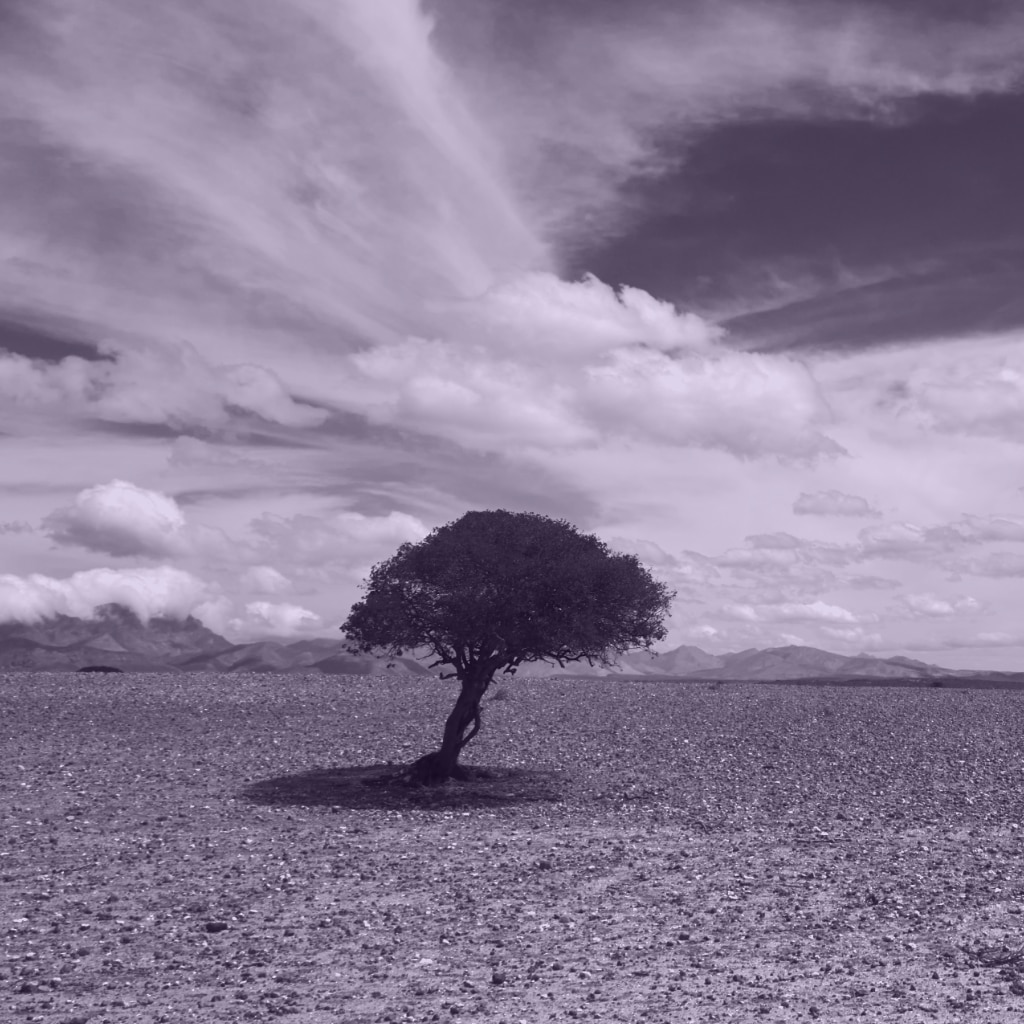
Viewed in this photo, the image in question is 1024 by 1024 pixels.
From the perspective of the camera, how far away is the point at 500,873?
18.4m

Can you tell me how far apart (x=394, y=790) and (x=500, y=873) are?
362 inches

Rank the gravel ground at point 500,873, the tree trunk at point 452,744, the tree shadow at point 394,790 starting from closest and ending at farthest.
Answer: the gravel ground at point 500,873 < the tree shadow at point 394,790 < the tree trunk at point 452,744

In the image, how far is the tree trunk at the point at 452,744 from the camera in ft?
91.2

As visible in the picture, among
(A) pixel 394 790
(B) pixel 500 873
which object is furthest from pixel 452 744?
(B) pixel 500 873

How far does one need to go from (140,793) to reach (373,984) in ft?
48.9

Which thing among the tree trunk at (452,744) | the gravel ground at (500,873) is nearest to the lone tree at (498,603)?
the tree trunk at (452,744)

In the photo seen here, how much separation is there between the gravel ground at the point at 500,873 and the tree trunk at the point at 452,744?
3.26ft

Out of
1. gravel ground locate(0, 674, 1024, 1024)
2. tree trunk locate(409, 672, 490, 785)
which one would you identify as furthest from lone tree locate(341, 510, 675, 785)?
gravel ground locate(0, 674, 1024, 1024)

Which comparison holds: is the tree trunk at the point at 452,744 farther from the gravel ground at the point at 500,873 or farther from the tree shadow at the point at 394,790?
the gravel ground at the point at 500,873

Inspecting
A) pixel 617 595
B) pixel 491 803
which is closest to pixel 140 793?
pixel 491 803

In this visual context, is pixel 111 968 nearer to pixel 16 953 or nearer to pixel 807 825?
pixel 16 953

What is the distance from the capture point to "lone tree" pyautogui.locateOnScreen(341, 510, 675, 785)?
26797 millimetres

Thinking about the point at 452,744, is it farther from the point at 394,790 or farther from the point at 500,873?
the point at 500,873

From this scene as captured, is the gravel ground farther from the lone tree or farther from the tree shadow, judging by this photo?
the lone tree
